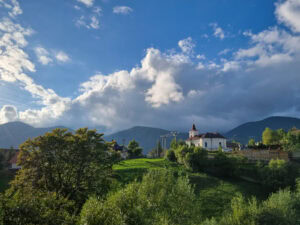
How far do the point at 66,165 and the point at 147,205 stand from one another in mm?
15834

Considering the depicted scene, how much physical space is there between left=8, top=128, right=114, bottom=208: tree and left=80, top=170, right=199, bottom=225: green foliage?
26.9 ft

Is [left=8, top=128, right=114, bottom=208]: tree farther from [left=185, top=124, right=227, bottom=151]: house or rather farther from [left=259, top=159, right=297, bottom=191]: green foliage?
[left=185, top=124, right=227, bottom=151]: house

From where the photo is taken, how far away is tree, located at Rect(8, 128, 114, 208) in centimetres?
2948

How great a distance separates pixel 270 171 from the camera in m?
52.9

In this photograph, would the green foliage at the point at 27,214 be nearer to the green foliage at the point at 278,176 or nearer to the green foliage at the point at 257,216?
the green foliage at the point at 257,216

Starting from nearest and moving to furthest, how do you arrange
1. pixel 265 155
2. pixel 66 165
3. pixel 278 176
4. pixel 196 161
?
pixel 66 165
pixel 278 176
pixel 196 161
pixel 265 155

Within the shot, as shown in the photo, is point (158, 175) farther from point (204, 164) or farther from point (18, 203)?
point (204, 164)

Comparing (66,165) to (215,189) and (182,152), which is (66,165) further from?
(182,152)

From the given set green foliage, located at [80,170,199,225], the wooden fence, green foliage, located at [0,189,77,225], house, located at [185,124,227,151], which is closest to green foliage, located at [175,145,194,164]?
the wooden fence

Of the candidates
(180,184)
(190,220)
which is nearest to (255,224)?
(190,220)

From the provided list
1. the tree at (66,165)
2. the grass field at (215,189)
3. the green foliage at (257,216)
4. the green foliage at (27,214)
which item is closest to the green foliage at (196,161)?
the grass field at (215,189)

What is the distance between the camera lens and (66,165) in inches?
1257

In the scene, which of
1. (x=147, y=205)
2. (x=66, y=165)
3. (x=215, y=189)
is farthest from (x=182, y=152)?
(x=147, y=205)

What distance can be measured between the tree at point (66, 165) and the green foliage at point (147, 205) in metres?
8.19
